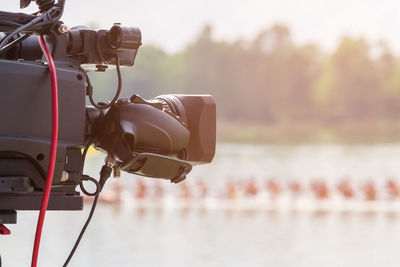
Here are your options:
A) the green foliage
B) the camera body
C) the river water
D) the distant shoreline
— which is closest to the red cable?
the camera body

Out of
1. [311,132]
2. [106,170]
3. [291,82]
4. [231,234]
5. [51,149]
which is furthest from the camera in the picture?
[311,132]

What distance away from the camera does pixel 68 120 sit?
2.40 ft

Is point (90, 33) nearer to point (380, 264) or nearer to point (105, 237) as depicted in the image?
point (380, 264)

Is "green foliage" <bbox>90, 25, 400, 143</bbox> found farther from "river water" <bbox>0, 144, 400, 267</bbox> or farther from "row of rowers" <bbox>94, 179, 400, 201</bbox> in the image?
"row of rowers" <bbox>94, 179, 400, 201</bbox>

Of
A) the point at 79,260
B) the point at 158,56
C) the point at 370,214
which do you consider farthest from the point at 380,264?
the point at 158,56

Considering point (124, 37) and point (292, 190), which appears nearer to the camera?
point (124, 37)

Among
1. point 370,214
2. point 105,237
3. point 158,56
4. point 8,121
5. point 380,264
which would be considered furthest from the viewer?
point 158,56

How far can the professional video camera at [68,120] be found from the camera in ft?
2.29

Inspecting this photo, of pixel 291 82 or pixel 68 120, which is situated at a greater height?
pixel 68 120

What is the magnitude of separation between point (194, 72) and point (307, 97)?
3.58m

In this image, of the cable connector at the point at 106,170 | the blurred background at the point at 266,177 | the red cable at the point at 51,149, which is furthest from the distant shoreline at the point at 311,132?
the red cable at the point at 51,149

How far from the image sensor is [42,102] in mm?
703

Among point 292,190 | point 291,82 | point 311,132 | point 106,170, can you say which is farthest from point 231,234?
point 106,170

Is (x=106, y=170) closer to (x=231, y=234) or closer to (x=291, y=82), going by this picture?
(x=231, y=234)
